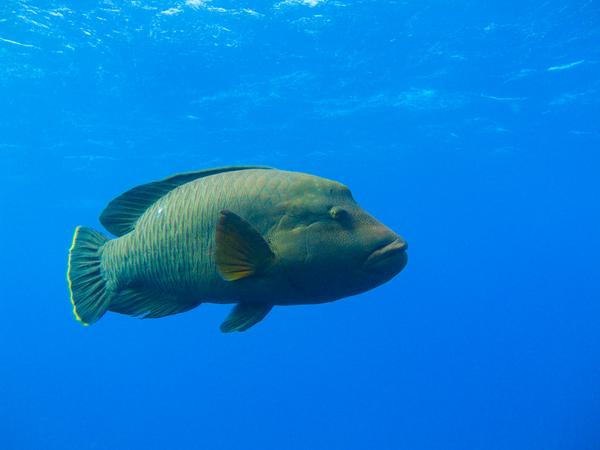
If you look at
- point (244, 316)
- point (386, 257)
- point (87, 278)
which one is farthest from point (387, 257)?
point (87, 278)

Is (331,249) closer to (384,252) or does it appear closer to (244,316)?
(384,252)

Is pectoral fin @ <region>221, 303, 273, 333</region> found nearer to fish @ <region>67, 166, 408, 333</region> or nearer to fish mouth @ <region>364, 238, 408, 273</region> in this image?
fish @ <region>67, 166, 408, 333</region>

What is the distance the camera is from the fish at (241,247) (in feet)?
7.77

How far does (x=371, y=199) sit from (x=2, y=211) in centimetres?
3225

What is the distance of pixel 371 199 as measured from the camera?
47.0 m

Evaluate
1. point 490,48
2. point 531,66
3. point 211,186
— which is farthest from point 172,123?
point 211,186

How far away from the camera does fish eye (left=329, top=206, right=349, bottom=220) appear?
2.47 m

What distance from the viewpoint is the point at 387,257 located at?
2426 mm

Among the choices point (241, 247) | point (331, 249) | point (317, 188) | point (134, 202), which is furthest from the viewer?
point (134, 202)

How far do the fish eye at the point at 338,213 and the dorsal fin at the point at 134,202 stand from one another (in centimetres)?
90

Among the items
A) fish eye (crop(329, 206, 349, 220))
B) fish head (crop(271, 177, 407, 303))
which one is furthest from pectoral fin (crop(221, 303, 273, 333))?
fish eye (crop(329, 206, 349, 220))

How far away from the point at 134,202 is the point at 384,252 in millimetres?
1676

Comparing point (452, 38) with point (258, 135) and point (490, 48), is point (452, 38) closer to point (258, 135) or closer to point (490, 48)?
point (490, 48)

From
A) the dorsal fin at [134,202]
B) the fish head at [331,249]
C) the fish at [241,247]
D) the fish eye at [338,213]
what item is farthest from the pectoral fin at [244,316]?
the dorsal fin at [134,202]
